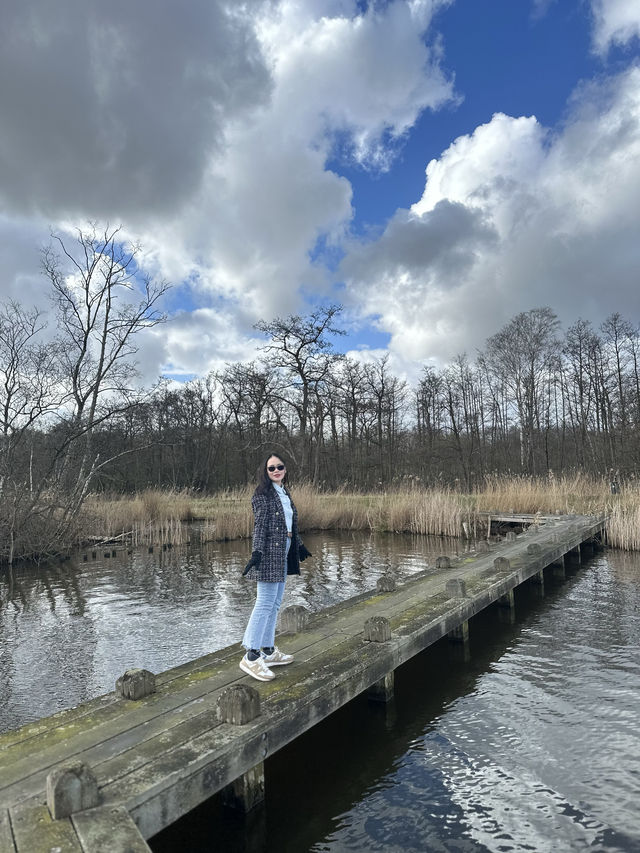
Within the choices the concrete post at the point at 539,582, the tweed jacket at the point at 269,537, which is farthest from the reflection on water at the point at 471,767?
the concrete post at the point at 539,582

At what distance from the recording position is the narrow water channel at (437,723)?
10.5 ft

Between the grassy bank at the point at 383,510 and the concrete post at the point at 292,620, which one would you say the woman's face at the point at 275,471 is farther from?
the grassy bank at the point at 383,510

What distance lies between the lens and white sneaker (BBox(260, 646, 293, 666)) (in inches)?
162

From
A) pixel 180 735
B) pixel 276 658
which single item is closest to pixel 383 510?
pixel 276 658

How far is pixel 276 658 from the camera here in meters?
4.18

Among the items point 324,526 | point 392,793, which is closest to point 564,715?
point 392,793

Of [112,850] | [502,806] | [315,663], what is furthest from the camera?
[315,663]

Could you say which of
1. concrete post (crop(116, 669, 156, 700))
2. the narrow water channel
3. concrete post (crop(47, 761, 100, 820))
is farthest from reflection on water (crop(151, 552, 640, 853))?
concrete post (crop(47, 761, 100, 820))

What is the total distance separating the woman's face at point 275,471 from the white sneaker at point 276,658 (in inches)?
50.3

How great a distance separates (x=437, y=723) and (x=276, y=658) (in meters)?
1.53

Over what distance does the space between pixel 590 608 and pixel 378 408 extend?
25241mm

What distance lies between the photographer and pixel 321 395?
29.3 meters

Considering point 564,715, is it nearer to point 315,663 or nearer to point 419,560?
point 315,663

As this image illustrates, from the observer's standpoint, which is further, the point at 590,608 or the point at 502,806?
the point at 590,608
